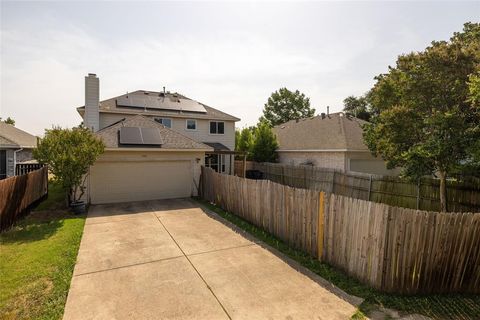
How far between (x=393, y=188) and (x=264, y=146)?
12.6 metres

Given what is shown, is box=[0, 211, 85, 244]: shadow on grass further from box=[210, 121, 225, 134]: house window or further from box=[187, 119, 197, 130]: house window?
box=[210, 121, 225, 134]: house window

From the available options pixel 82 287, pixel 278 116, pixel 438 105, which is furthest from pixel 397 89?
pixel 278 116

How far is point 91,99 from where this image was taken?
16031 mm

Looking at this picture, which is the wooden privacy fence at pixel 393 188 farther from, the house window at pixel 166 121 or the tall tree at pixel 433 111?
the house window at pixel 166 121

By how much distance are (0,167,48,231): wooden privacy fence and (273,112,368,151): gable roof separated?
54.7ft

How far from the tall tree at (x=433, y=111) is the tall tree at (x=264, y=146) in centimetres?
1164

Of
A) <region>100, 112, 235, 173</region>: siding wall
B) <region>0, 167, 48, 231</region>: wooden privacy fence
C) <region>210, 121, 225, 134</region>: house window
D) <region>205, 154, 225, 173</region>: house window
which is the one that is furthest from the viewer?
<region>210, 121, 225, 134</region>: house window

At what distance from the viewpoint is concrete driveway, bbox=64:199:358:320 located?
13.9 ft

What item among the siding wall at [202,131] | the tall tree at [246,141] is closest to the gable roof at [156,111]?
the siding wall at [202,131]

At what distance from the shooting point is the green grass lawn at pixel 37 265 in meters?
4.24

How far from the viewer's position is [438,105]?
9367 millimetres

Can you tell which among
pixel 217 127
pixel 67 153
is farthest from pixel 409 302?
pixel 217 127

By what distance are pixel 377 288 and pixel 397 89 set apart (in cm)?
880

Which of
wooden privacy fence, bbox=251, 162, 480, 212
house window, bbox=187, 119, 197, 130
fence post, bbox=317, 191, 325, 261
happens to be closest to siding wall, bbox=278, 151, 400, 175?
wooden privacy fence, bbox=251, 162, 480, 212
